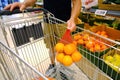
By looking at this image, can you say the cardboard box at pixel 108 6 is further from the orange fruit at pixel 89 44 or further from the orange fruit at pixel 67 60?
the orange fruit at pixel 67 60

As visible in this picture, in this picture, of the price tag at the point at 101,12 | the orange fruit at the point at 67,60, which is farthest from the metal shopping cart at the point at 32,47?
the price tag at the point at 101,12

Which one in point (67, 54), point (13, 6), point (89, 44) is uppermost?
point (13, 6)

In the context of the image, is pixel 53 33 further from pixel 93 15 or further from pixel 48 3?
pixel 93 15

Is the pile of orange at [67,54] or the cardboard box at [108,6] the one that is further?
the cardboard box at [108,6]

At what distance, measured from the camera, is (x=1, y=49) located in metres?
0.99

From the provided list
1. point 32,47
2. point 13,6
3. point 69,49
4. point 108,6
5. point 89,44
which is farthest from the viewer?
point 108,6

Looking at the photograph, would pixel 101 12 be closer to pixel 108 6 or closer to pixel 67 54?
pixel 108 6

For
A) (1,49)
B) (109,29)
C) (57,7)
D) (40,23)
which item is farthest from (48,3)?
(109,29)

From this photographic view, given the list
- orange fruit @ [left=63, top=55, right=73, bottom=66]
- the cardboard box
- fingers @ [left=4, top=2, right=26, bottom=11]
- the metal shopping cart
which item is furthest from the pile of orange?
the cardboard box

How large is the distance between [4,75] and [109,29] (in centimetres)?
138

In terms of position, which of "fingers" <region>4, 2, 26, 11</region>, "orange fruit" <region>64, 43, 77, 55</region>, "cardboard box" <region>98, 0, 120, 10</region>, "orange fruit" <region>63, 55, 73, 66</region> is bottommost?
"orange fruit" <region>63, 55, 73, 66</region>

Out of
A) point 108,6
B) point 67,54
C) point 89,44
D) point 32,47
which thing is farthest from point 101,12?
point 67,54

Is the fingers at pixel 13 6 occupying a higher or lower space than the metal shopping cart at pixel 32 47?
higher

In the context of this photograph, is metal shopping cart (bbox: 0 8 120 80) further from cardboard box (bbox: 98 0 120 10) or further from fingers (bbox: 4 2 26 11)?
cardboard box (bbox: 98 0 120 10)
